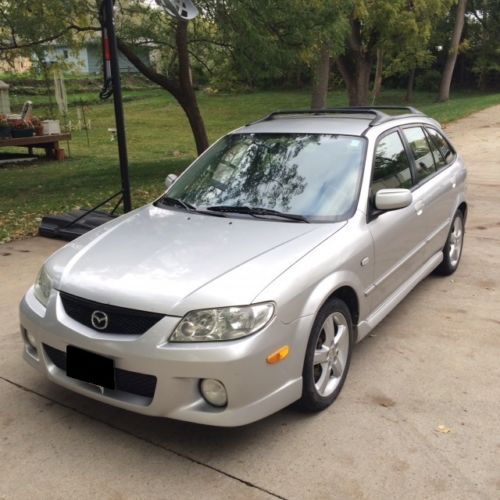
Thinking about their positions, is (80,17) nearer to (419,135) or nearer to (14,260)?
(14,260)

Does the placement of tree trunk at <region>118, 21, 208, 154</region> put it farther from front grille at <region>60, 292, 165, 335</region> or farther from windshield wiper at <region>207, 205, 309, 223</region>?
front grille at <region>60, 292, 165, 335</region>

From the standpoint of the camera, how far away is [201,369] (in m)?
2.75

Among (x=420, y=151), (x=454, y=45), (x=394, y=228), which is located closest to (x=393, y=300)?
(x=394, y=228)

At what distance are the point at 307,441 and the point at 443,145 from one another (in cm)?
346

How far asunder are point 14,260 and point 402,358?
14.2ft

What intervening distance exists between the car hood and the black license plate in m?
0.28

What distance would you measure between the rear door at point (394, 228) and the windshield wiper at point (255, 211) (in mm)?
484

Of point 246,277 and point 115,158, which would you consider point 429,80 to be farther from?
point 246,277

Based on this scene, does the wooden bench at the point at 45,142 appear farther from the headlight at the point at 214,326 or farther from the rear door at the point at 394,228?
the headlight at the point at 214,326

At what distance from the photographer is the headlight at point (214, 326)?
2795mm

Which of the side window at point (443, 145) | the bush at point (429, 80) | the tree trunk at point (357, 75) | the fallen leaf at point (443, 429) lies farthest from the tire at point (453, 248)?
the bush at point (429, 80)

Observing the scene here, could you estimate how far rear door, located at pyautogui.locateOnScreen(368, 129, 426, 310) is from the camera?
3.87 m

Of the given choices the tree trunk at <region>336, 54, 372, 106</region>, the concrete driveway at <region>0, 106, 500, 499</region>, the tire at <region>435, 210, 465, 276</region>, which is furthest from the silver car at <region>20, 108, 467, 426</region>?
the tree trunk at <region>336, 54, 372, 106</region>

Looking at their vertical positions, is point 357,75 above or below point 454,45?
below
